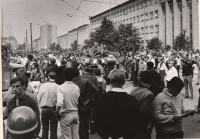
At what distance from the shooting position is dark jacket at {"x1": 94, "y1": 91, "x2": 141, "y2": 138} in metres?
2.99

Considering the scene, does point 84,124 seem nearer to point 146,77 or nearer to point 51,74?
point 51,74

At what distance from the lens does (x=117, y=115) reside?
3.03 meters

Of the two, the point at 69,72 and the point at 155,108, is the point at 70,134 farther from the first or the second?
the point at 155,108

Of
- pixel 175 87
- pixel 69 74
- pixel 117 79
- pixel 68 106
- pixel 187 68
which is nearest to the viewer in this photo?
pixel 117 79

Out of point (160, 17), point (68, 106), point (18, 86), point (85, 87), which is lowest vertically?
point (68, 106)

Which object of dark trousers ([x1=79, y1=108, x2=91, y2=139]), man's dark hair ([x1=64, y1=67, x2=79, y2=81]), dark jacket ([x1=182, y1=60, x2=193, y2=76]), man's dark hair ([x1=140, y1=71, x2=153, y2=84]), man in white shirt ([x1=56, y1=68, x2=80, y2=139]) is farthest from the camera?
dark jacket ([x1=182, y1=60, x2=193, y2=76])

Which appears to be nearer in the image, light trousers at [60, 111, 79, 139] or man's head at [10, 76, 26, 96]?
man's head at [10, 76, 26, 96]

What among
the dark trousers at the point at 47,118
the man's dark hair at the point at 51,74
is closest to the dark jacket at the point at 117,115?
the dark trousers at the point at 47,118

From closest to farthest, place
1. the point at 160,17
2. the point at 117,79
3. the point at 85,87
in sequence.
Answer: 1. the point at 117,79
2. the point at 85,87
3. the point at 160,17

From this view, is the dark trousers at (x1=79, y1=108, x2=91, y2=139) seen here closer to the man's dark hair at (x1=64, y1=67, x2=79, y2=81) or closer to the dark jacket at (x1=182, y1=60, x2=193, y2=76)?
the man's dark hair at (x1=64, y1=67, x2=79, y2=81)

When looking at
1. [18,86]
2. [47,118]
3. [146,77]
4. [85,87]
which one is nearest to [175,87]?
[146,77]

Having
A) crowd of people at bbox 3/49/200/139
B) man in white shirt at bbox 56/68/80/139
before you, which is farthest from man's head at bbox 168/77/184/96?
man in white shirt at bbox 56/68/80/139

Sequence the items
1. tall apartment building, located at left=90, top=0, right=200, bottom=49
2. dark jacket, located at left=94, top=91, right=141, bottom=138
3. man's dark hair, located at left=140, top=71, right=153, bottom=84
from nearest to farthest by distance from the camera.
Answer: dark jacket, located at left=94, top=91, right=141, bottom=138 < man's dark hair, located at left=140, top=71, right=153, bottom=84 < tall apartment building, located at left=90, top=0, right=200, bottom=49

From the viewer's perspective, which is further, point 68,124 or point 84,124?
point 84,124
